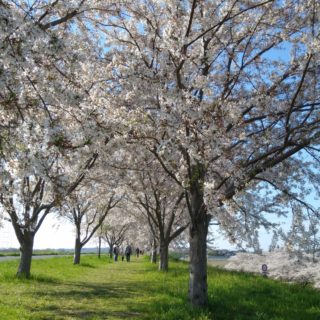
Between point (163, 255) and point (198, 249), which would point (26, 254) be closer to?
point (163, 255)

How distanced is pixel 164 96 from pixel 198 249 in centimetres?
487

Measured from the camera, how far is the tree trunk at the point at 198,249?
11.4 meters

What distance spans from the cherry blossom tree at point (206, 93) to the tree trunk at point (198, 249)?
0.03 meters

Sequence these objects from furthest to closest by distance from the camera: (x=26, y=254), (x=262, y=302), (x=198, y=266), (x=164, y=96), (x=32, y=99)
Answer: (x=26, y=254), (x=262, y=302), (x=198, y=266), (x=164, y=96), (x=32, y=99)

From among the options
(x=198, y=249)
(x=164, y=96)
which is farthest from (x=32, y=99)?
(x=198, y=249)

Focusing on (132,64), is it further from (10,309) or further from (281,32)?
(10,309)

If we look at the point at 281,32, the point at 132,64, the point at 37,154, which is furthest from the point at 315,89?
the point at 37,154

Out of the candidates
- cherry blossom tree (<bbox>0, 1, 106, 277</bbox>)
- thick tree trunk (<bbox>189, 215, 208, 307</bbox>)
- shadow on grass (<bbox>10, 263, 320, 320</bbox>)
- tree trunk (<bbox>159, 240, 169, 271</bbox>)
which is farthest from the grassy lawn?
tree trunk (<bbox>159, 240, 169, 271</bbox>)

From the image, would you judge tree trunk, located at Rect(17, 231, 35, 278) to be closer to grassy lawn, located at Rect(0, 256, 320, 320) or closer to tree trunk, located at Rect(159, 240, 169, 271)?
grassy lawn, located at Rect(0, 256, 320, 320)

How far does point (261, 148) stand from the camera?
38.2 feet

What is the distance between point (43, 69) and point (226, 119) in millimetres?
4459

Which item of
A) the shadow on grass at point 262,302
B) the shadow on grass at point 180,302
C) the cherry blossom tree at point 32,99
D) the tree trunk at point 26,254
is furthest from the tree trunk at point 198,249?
the tree trunk at point 26,254

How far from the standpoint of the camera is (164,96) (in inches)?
354

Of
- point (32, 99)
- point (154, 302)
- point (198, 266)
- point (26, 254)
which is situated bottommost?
point (154, 302)
